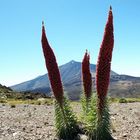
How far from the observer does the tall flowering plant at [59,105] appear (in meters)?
16.1

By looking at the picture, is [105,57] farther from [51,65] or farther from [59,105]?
[59,105]

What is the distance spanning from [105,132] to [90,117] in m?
0.90

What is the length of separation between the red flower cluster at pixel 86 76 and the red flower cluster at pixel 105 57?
162 inches

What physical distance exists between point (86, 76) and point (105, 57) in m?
4.77

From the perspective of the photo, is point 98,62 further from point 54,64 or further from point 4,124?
point 4,124

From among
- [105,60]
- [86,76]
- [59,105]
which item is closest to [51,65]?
[59,105]

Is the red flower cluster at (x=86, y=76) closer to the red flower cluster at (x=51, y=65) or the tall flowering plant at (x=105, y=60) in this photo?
the red flower cluster at (x=51, y=65)

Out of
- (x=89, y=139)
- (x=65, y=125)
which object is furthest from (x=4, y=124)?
(x=89, y=139)

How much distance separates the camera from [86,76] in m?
18.3

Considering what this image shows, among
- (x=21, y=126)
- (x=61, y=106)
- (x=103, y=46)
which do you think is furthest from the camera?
(x=21, y=126)

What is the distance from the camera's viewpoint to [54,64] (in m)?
16.1

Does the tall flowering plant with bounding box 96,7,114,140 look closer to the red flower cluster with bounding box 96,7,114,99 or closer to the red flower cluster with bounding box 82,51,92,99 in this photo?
the red flower cluster with bounding box 96,7,114,99

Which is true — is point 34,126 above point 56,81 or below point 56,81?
below

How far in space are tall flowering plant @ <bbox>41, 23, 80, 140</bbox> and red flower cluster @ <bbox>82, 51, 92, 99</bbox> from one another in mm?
1419
